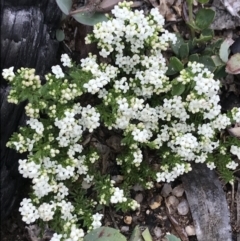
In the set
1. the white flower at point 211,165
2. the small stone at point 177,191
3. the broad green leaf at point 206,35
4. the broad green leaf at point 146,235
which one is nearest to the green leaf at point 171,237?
the broad green leaf at point 146,235

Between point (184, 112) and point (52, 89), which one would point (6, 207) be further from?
point (184, 112)

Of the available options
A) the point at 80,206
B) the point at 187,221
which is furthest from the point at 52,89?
the point at 187,221

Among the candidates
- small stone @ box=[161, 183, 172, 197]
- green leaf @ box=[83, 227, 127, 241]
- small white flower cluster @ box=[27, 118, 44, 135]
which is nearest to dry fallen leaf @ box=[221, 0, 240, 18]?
small stone @ box=[161, 183, 172, 197]

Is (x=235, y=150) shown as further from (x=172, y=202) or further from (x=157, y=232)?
(x=157, y=232)

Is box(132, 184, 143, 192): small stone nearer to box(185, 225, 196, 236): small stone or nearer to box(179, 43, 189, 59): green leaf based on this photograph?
box(185, 225, 196, 236): small stone

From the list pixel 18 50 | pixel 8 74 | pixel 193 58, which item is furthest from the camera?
pixel 193 58

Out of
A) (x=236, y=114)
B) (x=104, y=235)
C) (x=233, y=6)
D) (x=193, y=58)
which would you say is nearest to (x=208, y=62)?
(x=193, y=58)
